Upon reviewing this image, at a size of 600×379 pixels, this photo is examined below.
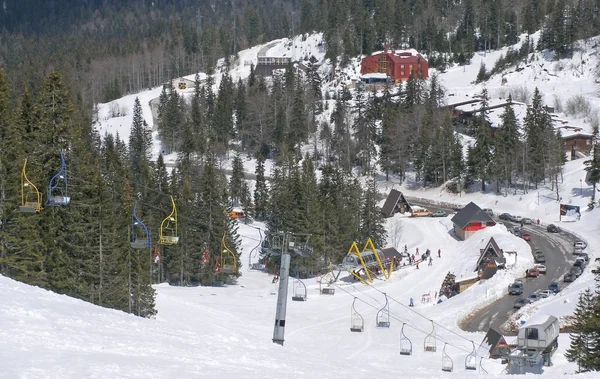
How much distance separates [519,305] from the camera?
157 feet

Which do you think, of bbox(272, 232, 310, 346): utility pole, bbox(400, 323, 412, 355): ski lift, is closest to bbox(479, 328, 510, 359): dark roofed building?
bbox(400, 323, 412, 355): ski lift

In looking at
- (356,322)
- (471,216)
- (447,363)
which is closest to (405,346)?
(447,363)

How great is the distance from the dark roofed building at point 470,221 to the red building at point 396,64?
48.3m

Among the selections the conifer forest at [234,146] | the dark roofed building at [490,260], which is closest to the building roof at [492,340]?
the conifer forest at [234,146]

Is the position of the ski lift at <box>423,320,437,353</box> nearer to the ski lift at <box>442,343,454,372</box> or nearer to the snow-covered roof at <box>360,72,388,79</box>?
the ski lift at <box>442,343,454,372</box>

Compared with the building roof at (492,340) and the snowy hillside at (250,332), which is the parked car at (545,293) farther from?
the building roof at (492,340)

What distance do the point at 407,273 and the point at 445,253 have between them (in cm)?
673

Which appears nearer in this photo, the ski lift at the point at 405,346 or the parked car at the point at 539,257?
the ski lift at the point at 405,346

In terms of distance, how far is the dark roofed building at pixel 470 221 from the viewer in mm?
64250

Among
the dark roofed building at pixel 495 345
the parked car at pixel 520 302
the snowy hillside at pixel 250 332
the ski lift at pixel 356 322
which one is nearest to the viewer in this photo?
the snowy hillside at pixel 250 332

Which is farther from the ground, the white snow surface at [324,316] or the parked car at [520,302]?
the white snow surface at [324,316]

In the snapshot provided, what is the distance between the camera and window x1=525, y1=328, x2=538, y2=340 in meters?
36.6

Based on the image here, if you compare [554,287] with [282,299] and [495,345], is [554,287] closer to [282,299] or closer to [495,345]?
[495,345]

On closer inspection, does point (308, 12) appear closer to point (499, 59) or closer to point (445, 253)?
point (499, 59)
